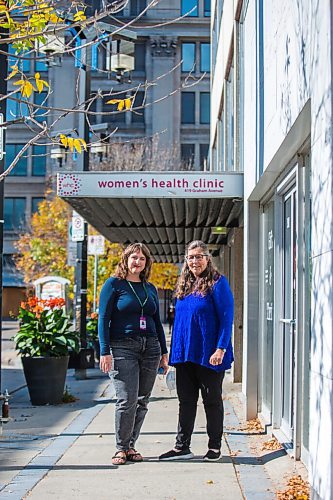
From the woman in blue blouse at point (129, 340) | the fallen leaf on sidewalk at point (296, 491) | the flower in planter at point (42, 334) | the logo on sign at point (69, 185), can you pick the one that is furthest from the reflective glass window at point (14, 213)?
the fallen leaf on sidewalk at point (296, 491)

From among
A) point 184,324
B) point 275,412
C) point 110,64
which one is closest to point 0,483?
point 184,324

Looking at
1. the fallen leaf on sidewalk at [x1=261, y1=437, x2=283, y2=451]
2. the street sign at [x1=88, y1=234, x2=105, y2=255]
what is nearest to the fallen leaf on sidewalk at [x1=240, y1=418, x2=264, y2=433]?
the fallen leaf on sidewalk at [x1=261, y1=437, x2=283, y2=451]

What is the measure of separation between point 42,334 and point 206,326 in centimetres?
604

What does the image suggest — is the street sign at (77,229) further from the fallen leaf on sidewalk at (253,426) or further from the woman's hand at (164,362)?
the woman's hand at (164,362)

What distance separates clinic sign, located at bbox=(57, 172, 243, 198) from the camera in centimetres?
1188

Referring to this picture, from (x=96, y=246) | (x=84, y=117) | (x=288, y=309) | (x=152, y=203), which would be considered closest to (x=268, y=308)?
(x=288, y=309)

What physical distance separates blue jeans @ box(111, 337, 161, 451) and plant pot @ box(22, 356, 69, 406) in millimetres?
5337

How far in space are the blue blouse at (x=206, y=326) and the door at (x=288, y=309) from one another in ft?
1.92

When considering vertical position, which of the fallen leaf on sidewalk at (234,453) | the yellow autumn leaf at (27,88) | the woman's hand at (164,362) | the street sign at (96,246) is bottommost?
the fallen leaf on sidewalk at (234,453)

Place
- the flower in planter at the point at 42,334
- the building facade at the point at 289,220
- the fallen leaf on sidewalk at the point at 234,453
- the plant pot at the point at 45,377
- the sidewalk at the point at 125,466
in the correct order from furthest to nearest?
the flower in planter at the point at 42,334 → the plant pot at the point at 45,377 → the fallen leaf on sidewalk at the point at 234,453 → the sidewalk at the point at 125,466 → the building facade at the point at 289,220

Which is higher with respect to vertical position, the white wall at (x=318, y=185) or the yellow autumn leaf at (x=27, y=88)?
the yellow autumn leaf at (x=27, y=88)

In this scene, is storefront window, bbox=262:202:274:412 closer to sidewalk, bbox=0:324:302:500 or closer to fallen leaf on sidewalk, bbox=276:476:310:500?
sidewalk, bbox=0:324:302:500

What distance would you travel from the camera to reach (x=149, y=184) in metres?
11.9

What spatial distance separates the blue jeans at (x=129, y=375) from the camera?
8086 millimetres
